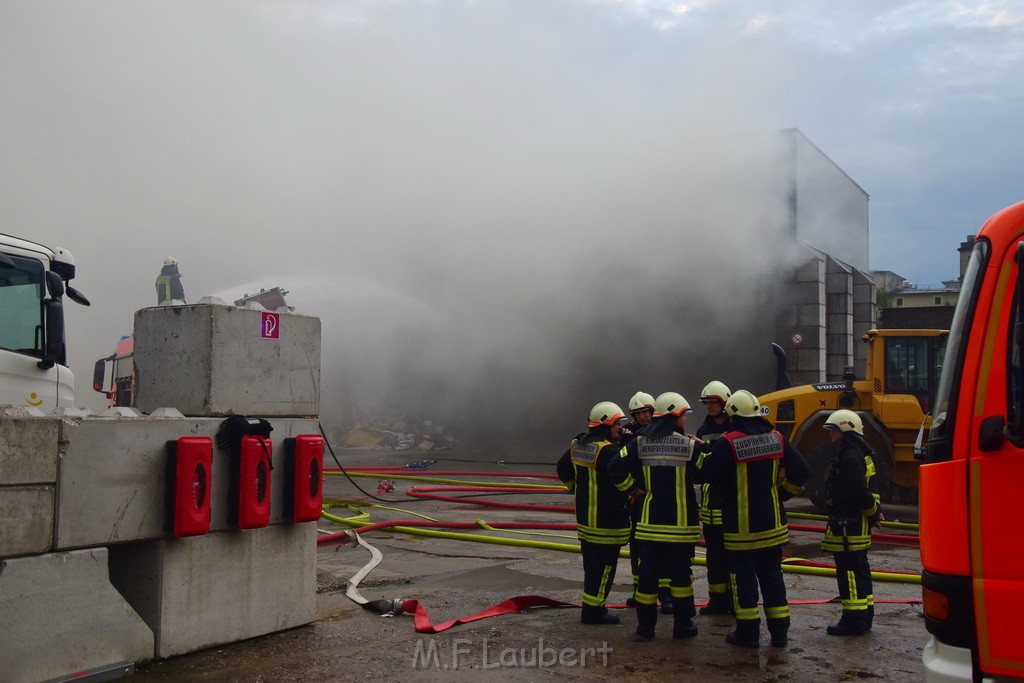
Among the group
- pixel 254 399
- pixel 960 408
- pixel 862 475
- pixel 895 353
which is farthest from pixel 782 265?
pixel 960 408

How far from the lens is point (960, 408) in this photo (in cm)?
266

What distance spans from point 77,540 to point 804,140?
53.8ft

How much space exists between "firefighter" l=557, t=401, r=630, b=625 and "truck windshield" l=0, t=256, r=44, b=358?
3790mm

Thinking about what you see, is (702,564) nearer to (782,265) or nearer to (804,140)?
(782,265)

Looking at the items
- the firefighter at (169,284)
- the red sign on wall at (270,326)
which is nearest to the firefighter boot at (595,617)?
the red sign on wall at (270,326)

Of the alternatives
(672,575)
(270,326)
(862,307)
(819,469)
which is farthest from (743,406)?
(862,307)

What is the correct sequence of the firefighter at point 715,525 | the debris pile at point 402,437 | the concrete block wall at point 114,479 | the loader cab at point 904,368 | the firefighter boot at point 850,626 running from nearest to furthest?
the concrete block wall at point 114,479
the firefighter boot at point 850,626
the firefighter at point 715,525
the loader cab at point 904,368
the debris pile at point 402,437

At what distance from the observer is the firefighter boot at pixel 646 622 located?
16.7 ft

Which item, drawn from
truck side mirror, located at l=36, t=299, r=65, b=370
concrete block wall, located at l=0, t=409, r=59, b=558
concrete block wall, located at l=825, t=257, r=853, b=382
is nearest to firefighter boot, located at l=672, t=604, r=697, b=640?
concrete block wall, located at l=0, t=409, r=59, b=558

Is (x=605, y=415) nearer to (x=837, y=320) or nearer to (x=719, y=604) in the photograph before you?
(x=719, y=604)

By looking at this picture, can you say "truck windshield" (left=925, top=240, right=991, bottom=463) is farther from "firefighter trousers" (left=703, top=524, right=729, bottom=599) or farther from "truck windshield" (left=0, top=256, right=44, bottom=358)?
"truck windshield" (left=0, top=256, right=44, bottom=358)

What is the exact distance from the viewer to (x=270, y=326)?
5117 mm

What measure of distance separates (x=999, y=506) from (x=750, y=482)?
2568 mm

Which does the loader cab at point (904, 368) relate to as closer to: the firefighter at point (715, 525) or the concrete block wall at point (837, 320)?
the firefighter at point (715, 525)
